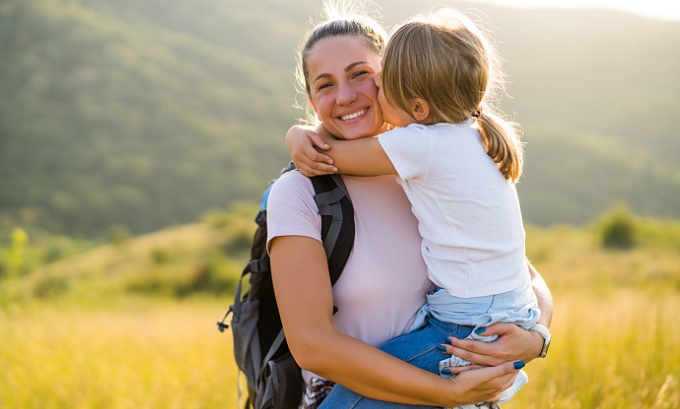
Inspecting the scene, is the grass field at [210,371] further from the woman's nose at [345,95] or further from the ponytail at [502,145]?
the woman's nose at [345,95]

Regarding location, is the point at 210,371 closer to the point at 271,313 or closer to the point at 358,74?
the point at 271,313

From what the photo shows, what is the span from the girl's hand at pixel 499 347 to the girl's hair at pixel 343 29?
105cm

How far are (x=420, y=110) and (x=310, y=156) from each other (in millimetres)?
393

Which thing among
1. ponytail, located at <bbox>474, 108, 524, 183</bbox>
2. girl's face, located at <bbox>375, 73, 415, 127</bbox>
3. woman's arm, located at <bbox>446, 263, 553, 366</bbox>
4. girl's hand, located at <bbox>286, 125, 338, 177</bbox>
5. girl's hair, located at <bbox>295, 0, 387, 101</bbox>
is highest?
girl's hair, located at <bbox>295, 0, 387, 101</bbox>

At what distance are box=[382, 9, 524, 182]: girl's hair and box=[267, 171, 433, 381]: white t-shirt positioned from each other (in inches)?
13.8

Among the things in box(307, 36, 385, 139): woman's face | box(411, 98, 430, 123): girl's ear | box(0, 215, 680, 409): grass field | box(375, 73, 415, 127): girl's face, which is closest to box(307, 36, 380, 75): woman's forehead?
box(307, 36, 385, 139): woman's face

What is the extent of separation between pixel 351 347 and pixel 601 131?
214ft

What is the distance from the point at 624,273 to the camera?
17.7 metres

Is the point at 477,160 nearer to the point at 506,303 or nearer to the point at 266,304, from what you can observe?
the point at 506,303

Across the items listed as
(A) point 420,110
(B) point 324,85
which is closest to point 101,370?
(B) point 324,85

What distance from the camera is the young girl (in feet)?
5.90

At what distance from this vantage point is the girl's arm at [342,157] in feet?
6.11

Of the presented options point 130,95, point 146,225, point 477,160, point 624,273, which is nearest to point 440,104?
point 477,160

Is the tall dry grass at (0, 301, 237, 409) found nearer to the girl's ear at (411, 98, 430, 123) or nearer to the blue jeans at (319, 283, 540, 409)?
the blue jeans at (319, 283, 540, 409)
